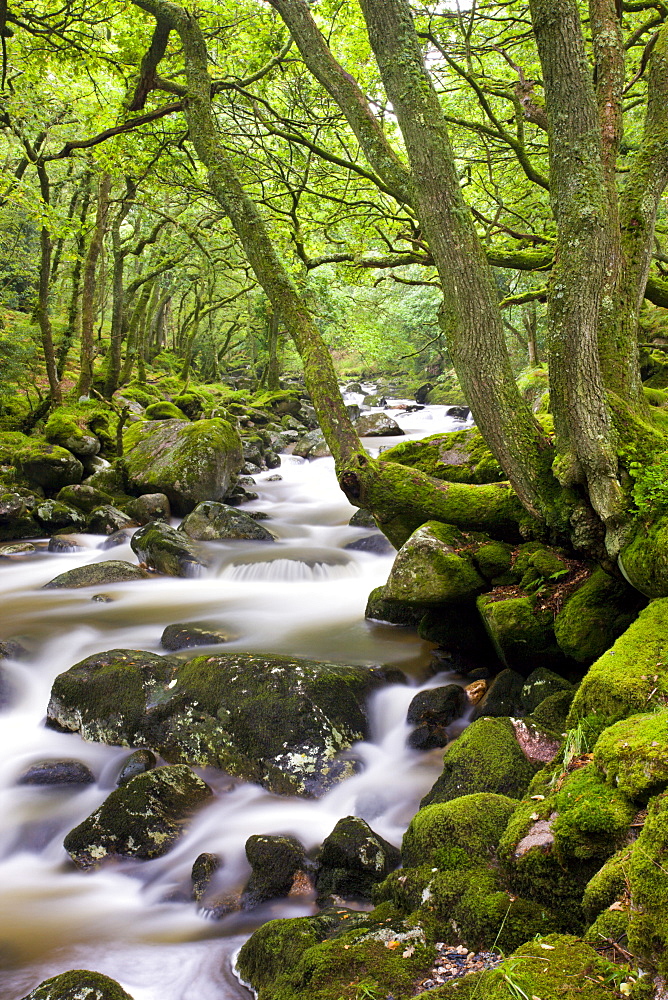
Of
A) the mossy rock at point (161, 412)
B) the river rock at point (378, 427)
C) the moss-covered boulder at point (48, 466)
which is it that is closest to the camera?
the moss-covered boulder at point (48, 466)

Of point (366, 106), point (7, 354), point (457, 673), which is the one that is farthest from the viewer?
point (7, 354)

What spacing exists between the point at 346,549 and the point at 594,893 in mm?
8792

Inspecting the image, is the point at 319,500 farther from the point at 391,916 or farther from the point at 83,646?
the point at 391,916

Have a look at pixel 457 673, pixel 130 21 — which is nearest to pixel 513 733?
pixel 457 673

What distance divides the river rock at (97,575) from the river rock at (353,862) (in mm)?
6631

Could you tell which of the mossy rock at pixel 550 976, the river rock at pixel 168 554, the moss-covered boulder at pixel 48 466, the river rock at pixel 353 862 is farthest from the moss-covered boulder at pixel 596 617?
the moss-covered boulder at pixel 48 466

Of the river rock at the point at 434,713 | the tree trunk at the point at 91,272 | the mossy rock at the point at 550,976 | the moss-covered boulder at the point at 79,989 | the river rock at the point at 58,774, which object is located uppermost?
the tree trunk at the point at 91,272

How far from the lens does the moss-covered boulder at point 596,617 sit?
4598mm

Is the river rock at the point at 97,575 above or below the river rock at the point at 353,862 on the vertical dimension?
above

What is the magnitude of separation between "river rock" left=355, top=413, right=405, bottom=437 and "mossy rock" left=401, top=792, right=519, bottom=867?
64.6ft

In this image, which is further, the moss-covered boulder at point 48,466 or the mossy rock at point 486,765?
the moss-covered boulder at point 48,466

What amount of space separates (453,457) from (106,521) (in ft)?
24.7

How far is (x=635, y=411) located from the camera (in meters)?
4.86

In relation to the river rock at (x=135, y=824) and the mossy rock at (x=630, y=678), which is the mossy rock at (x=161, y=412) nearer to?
the river rock at (x=135, y=824)
